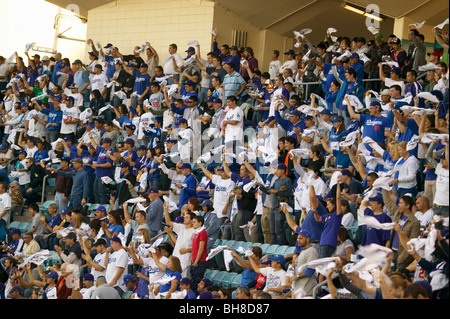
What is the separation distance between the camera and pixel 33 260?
13.7 m

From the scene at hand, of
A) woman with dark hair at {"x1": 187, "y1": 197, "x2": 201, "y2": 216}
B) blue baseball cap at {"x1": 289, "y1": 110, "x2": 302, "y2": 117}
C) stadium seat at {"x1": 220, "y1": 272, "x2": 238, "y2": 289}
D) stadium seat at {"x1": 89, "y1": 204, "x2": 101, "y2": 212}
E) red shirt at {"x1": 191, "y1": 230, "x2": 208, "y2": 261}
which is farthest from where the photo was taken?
stadium seat at {"x1": 89, "y1": 204, "x2": 101, "y2": 212}

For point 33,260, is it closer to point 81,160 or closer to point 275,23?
point 81,160

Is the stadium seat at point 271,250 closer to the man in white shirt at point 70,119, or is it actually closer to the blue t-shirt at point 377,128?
the blue t-shirt at point 377,128

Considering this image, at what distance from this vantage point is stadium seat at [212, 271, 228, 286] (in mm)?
12680

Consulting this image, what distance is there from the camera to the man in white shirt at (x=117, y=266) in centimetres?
1294

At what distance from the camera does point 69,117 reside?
1891 cm

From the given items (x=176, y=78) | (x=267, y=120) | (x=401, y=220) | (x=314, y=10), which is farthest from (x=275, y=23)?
(x=401, y=220)

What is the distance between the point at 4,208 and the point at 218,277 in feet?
19.9

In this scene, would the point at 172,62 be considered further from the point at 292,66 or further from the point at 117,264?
the point at 117,264

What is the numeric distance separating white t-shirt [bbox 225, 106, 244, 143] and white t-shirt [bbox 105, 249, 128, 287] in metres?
3.66

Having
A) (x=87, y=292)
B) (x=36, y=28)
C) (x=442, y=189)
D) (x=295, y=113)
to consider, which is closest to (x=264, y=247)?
(x=87, y=292)

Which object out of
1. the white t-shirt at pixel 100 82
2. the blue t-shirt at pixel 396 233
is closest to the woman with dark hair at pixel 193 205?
the blue t-shirt at pixel 396 233

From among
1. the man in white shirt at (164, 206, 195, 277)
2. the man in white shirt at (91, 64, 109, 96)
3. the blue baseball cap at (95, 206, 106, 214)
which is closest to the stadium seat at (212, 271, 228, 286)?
the man in white shirt at (164, 206, 195, 277)

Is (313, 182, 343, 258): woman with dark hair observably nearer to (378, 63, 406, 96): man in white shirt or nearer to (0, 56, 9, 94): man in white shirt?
(378, 63, 406, 96): man in white shirt
